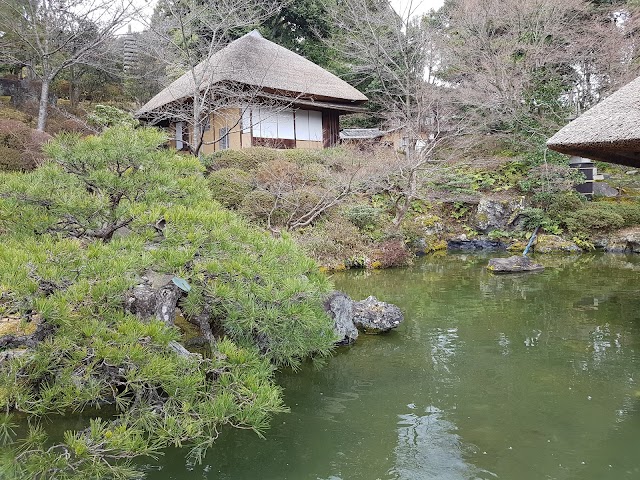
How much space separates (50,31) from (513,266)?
15.0 meters

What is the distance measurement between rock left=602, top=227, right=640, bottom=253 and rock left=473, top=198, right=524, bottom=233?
106 inches

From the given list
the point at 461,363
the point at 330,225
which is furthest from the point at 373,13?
the point at 461,363

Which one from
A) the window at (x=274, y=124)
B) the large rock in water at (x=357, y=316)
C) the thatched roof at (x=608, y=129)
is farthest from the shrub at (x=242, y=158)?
the thatched roof at (x=608, y=129)

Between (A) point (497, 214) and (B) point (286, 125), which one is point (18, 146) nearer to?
(B) point (286, 125)

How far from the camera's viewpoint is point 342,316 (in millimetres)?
5824

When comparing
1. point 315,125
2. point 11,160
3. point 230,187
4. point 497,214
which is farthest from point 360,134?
point 11,160

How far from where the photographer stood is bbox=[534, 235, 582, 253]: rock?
13.5 m

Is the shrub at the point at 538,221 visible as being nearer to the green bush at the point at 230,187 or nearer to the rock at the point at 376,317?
the green bush at the point at 230,187

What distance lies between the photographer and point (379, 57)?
17.8 metres

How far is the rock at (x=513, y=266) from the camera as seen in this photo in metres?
10.6

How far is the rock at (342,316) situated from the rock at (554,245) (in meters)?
9.74

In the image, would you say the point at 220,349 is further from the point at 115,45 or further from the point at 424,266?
the point at 115,45

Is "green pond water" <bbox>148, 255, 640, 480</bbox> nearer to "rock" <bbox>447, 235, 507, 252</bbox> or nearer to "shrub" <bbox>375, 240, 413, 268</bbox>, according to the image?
"shrub" <bbox>375, 240, 413, 268</bbox>

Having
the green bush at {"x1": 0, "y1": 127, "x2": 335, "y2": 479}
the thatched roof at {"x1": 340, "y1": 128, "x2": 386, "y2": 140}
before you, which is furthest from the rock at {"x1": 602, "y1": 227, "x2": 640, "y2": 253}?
the green bush at {"x1": 0, "y1": 127, "x2": 335, "y2": 479}
